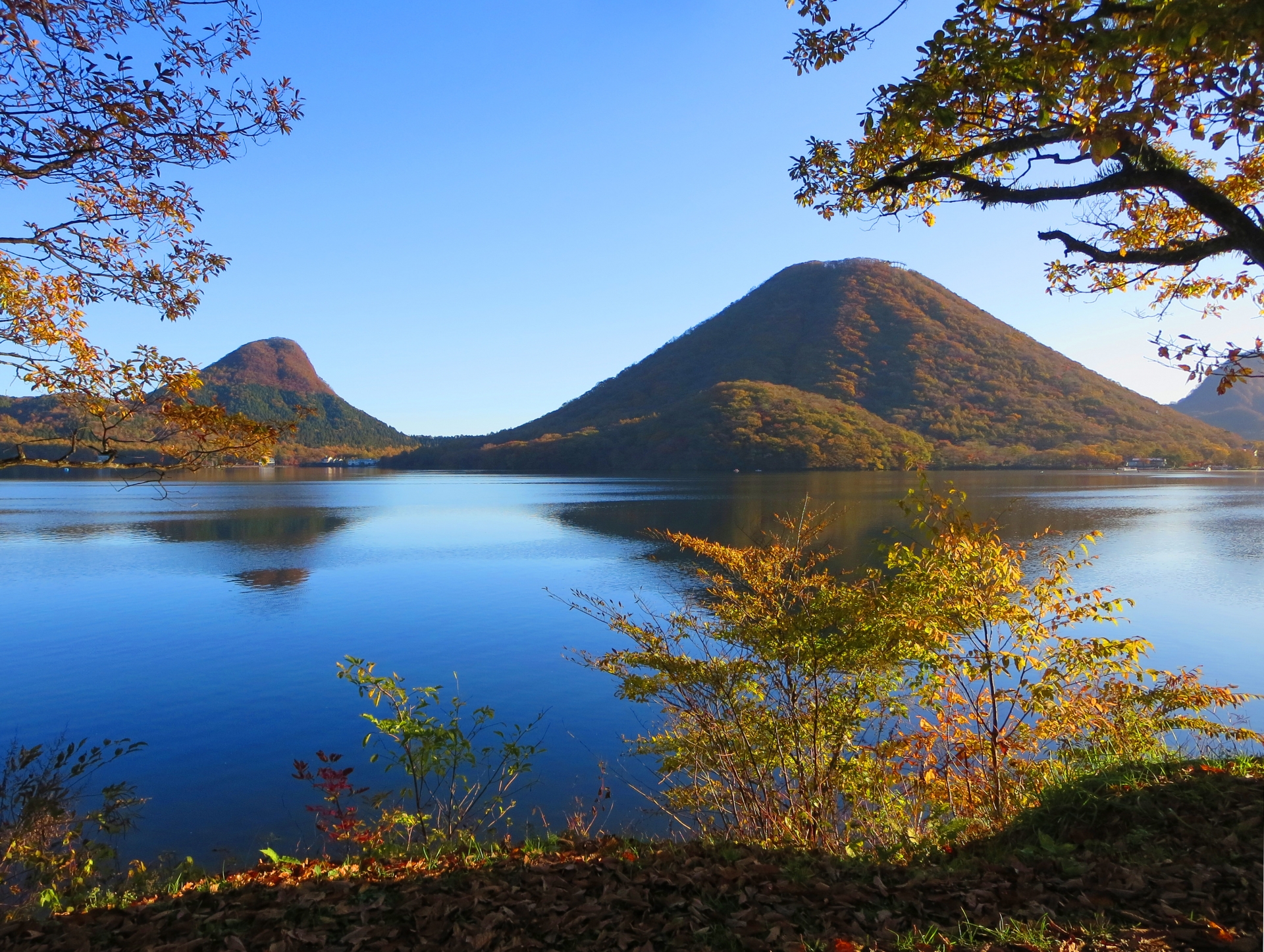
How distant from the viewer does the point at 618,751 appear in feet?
36.8

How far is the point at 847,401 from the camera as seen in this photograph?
449ft

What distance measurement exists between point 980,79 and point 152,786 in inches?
474

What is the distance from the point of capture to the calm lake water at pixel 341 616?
10969 millimetres

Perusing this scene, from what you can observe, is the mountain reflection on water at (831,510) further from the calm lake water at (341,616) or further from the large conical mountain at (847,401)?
the large conical mountain at (847,401)

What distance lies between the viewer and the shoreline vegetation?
3951 millimetres

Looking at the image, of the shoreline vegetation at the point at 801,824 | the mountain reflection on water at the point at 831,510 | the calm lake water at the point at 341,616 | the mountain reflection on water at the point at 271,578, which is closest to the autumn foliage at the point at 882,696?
the shoreline vegetation at the point at 801,824

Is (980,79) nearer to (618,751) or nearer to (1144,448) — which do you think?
(618,751)

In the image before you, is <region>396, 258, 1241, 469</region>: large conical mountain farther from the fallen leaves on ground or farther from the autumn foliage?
the fallen leaves on ground

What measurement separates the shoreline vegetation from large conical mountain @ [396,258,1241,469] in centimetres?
9282

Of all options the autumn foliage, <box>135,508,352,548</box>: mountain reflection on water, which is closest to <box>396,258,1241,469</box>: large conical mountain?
<box>135,508,352,548</box>: mountain reflection on water

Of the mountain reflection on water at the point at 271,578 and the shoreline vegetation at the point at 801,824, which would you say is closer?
the shoreline vegetation at the point at 801,824

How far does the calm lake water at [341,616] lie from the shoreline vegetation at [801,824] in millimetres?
904

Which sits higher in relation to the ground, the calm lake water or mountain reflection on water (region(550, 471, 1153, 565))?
mountain reflection on water (region(550, 471, 1153, 565))

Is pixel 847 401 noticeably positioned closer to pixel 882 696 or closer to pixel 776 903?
pixel 882 696
